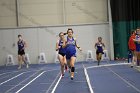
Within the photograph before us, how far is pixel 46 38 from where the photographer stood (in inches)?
914

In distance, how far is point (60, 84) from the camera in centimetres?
1113

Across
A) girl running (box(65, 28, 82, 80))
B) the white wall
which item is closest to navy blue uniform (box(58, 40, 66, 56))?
girl running (box(65, 28, 82, 80))

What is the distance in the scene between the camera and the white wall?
75.7 ft

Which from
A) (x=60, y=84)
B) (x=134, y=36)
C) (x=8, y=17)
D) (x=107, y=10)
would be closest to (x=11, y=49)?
(x=8, y=17)

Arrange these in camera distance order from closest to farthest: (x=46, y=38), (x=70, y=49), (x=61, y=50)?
(x=70, y=49) < (x=61, y=50) < (x=46, y=38)

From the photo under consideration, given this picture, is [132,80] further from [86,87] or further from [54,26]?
[54,26]

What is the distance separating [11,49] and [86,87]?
45.3 ft

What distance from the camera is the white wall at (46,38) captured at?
908 inches

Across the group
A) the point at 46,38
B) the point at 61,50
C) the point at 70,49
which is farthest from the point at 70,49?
the point at 46,38

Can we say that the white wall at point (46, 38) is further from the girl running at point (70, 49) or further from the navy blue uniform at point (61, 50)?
the girl running at point (70, 49)

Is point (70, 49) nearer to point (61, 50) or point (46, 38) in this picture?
point (61, 50)

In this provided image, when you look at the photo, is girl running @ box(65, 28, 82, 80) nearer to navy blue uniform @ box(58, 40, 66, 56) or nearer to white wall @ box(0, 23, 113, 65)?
navy blue uniform @ box(58, 40, 66, 56)

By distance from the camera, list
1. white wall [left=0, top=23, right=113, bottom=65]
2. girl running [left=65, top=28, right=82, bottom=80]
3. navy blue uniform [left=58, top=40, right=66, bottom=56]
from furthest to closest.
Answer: white wall [left=0, top=23, right=113, bottom=65] < navy blue uniform [left=58, top=40, right=66, bottom=56] < girl running [left=65, top=28, right=82, bottom=80]

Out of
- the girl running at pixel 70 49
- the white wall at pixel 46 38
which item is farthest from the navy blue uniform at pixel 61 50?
the white wall at pixel 46 38
